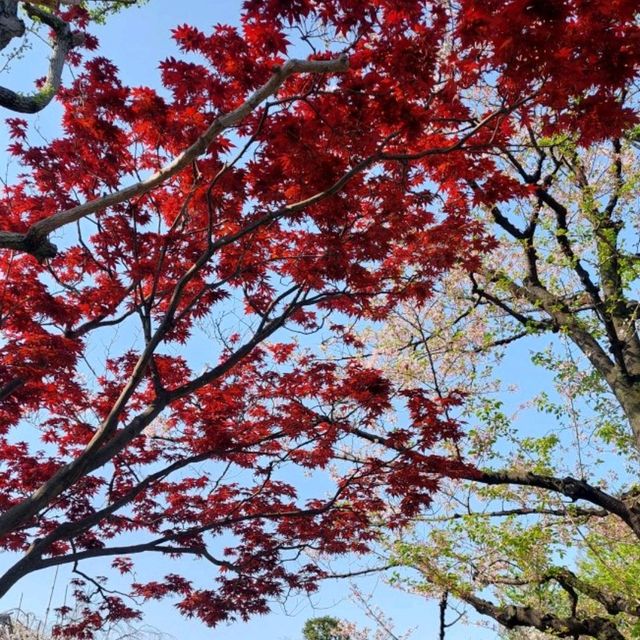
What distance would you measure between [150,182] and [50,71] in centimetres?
293

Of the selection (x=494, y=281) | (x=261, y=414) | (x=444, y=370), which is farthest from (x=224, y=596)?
(x=494, y=281)

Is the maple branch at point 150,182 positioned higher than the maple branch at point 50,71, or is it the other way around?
the maple branch at point 50,71

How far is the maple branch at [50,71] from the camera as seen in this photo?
550 cm

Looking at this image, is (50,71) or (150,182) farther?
(50,71)

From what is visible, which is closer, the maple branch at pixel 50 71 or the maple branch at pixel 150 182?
the maple branch at pixel 150 182

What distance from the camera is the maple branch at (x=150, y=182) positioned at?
3842mm

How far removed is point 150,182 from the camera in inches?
162

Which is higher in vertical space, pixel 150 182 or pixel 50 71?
pixel 50 71

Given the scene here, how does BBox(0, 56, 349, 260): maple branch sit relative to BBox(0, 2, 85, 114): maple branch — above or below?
below

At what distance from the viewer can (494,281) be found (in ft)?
35.0

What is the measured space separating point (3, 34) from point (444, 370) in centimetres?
789

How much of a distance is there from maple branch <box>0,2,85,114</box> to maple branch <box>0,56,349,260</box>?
2.16 meters

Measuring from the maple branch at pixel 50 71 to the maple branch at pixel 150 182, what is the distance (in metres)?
2.16

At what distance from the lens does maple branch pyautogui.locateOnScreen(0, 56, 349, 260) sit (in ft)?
12.6
